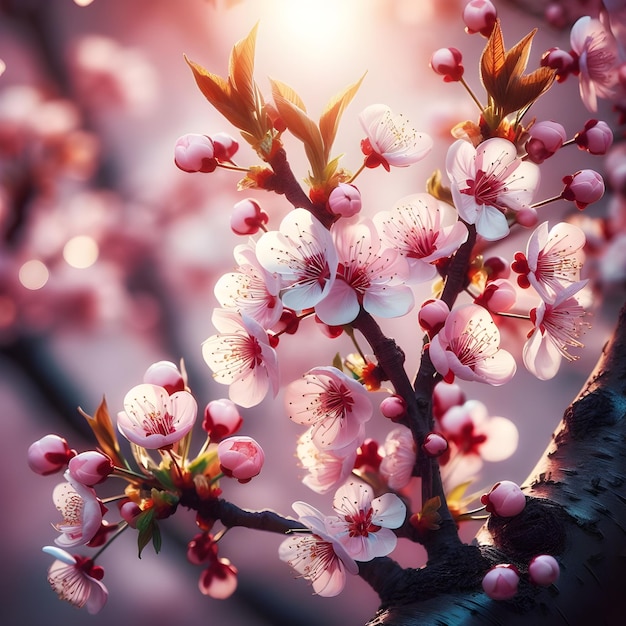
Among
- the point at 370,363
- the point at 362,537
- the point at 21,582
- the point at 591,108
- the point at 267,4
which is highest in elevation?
the point at 267,4

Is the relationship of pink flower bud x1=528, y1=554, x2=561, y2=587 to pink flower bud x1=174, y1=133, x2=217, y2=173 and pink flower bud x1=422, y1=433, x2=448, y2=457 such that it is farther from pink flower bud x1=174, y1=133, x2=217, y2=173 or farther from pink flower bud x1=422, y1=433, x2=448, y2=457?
pink flower bud x1=174, y1=133, x2=217, y2=173

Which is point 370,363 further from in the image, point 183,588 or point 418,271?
point 183,588

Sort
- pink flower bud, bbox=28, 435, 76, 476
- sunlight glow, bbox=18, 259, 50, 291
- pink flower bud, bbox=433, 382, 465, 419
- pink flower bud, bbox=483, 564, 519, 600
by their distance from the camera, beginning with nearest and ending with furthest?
pink flower bud, bbox=483, 564, 519, 600, pink flower bud, bbox=28, 435, 76, 476, pink flower bud, bbox=433, 382, 465, 419, sunlight glow, bbox=18, 259, 50, 291

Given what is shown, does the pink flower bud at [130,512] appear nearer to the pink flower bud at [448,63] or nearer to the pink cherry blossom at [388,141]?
the pink cherry blossom at [388,141]

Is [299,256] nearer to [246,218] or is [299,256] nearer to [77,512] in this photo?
[246,218]

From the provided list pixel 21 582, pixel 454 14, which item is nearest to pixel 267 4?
pixel 454 14

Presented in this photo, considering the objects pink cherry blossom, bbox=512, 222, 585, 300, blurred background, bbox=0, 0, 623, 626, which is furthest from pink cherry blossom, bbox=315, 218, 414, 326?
blurred background, bbox=0, 0, 623, 626
